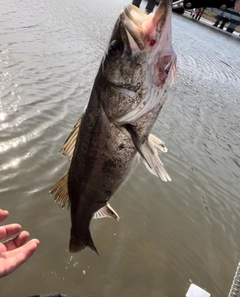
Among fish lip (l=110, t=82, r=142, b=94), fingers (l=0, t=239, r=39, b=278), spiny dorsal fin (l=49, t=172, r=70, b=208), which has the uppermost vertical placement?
fish lip (l=110, t=82, r=142, b=94)

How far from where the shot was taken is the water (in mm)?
4070

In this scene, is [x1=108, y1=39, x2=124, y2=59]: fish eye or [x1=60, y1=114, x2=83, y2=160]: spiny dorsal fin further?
[x1=60, y1=114, x2=83, y2=160]: spiny dorsal fin

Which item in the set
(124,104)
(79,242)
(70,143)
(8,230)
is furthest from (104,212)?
(124,104)

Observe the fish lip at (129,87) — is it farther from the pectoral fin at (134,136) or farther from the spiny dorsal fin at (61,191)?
the spiny dorsal fin at (61,191)

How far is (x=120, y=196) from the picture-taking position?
214 inches

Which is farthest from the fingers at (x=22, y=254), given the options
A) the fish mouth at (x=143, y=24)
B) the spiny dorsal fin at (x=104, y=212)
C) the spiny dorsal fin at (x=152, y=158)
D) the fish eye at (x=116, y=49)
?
the fish mouth at (x=143, y=24)

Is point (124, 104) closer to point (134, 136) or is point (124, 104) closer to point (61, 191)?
point (134, 136)

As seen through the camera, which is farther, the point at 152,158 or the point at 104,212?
the point at 104,212

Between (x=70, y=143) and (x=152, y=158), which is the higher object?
(x=152, y=158)

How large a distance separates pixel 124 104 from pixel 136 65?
0.75 ft

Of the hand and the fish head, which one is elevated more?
the fish head

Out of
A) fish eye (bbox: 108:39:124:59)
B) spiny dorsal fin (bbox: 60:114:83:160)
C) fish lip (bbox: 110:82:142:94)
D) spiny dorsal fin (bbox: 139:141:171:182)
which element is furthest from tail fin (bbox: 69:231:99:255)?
fish eye (bbox: 108:39:124:59)

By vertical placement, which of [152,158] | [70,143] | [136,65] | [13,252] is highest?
[136,65]

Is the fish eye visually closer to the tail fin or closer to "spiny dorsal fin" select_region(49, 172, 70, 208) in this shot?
"spiny dorsal fin" select_region(49, 172, 70, 208)
